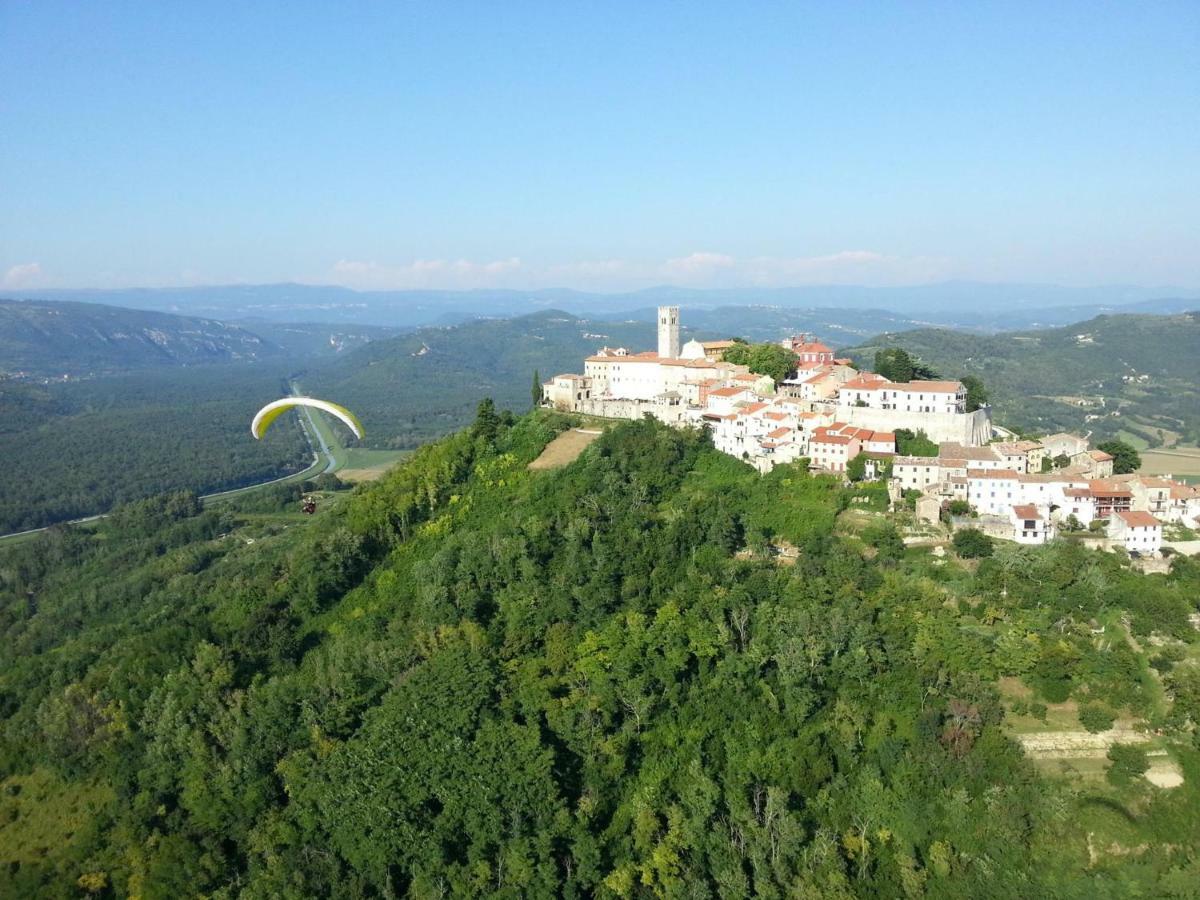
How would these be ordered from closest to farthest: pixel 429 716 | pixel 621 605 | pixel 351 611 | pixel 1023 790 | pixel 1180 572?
1. pixel 1023 790
2. pixel 429 716
3. pixel 1180 572
4. pixel 621 605
5. pixel 351 611

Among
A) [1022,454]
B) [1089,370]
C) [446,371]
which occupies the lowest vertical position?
[446,371]

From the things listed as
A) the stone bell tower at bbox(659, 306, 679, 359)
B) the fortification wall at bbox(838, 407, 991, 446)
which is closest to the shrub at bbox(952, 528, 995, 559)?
the fortification wall at bbox(838, 407, 991, 446)

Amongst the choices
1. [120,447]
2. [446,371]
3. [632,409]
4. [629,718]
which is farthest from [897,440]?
[446,371]

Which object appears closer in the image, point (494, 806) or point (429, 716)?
point (494, 806)

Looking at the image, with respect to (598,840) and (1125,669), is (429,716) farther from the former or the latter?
(1125,669)

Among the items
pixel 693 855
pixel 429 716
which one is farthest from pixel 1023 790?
pixel 429 716

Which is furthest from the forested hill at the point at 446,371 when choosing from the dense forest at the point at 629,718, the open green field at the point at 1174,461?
the dense forest at the point at 629,718

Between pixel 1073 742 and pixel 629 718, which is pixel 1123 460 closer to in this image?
pixel 1073 742

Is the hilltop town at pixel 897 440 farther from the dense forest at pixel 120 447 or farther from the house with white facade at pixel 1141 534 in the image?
the dense forest at pixel 120 447
